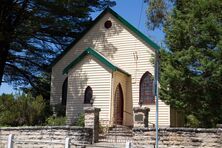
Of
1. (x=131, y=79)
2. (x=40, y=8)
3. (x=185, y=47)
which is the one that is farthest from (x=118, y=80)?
(x=40, y=8)

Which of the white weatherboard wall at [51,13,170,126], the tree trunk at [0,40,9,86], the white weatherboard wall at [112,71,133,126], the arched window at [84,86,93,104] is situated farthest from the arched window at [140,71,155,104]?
the tree trunk at [0,40,9,86]

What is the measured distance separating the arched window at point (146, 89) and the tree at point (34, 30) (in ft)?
23.9

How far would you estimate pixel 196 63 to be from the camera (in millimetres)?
17422

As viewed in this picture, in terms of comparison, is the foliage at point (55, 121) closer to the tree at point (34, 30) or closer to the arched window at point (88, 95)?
the arched window at point (88, 95)

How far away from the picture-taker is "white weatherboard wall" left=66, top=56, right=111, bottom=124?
74.4 feet

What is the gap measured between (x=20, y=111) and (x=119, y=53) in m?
7.35

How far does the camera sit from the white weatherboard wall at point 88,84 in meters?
22.7

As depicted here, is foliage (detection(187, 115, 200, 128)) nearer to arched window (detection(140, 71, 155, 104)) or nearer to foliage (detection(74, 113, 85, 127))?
arched window (detection(140, 71, 155, 104))

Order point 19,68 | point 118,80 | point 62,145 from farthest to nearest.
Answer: point 19,68 < point 118,80 < point 62,145

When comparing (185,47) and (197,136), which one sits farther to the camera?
(185,47)

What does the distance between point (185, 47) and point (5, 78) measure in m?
17.7

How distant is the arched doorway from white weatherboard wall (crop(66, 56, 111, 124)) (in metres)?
0.81

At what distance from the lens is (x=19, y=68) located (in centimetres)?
3070

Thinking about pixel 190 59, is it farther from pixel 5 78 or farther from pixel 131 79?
pixel 5 78
